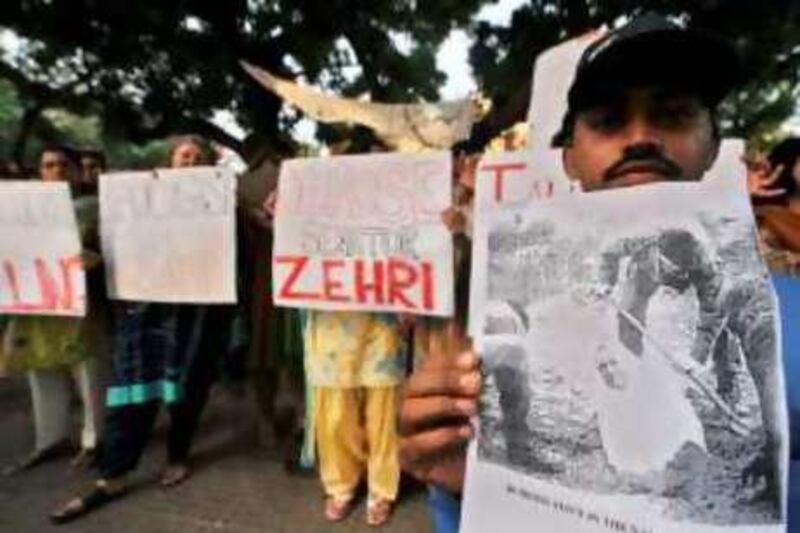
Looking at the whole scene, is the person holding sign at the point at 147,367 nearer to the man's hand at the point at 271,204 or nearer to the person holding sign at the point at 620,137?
the man's hand at the point at 271,204

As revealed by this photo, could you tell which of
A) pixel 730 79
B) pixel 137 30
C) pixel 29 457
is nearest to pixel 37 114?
pixel 137 30

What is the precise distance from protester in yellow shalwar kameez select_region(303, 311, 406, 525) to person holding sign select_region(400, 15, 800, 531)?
9.74ft

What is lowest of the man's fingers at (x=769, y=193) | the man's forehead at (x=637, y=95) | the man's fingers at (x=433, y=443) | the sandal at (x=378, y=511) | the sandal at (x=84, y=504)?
the sandal at (x=84, y=504)

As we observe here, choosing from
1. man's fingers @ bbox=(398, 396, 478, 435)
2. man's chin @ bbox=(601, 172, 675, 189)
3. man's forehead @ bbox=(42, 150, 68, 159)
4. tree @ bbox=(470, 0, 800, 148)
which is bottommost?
man's fingers @ bbox=(398, 396, 478, 435)

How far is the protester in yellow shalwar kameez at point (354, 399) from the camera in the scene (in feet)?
14.1

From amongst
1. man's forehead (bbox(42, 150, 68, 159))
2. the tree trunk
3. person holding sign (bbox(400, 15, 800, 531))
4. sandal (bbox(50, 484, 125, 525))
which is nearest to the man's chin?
person holding sign (bbox(400, 15, 800, 531))

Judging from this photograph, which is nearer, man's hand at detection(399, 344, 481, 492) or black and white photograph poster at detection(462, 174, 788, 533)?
black and white photograph poster at detection(462, 174, 788, 533)

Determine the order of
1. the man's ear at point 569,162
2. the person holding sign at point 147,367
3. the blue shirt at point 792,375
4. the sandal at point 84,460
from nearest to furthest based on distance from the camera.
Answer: the blue shirt at point 792,375, the man's ear at point 569,162, the person holding sign at point 147,367, the sandal at point 84,460

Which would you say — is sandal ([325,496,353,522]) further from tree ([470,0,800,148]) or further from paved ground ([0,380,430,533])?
tree ([470,0,800,148])

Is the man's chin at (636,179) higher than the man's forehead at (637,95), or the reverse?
the man's forehead at (637,95)

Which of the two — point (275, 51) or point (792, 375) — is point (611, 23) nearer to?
point (275, 51)

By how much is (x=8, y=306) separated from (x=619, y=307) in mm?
4384

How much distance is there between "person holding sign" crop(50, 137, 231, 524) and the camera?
4.67m

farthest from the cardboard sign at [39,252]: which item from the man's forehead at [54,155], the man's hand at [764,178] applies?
the man's hand at [764,178]
